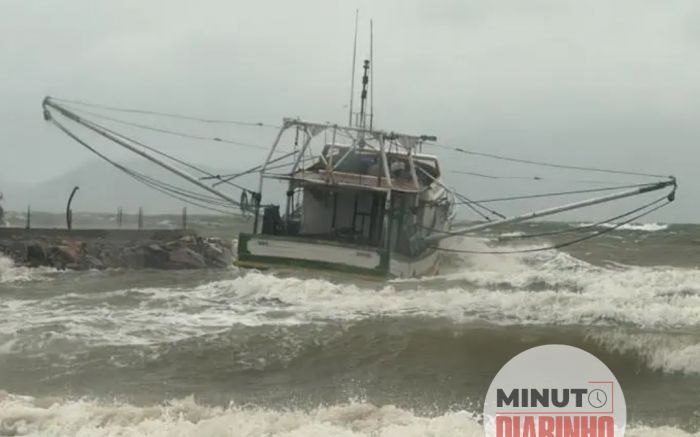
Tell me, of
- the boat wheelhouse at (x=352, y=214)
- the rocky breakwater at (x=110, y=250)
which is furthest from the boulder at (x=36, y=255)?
the boat wheelhouse at (x=352, y=214)

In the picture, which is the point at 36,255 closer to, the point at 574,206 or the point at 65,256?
the point at 65,256

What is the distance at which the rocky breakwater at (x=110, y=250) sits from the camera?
88.7ft

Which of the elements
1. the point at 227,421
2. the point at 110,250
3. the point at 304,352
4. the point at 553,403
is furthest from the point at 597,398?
the point at 110,250

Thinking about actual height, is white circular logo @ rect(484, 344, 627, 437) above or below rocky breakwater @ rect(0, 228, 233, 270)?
above

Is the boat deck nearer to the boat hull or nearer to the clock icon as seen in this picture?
the boat hull

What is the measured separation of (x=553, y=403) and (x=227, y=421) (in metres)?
3.61

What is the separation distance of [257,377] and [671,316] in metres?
9.54

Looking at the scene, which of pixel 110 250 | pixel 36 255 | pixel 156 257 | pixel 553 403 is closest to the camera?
pixel 553 403

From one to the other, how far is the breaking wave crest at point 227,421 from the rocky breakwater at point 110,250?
62.0 feet

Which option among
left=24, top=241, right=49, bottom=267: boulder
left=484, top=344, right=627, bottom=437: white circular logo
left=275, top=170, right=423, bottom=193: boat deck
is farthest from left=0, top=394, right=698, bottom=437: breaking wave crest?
left=24, top=241, right=49, bottom=267: boulder

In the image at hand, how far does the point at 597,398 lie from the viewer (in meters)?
7.72

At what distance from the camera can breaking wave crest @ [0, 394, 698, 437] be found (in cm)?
820

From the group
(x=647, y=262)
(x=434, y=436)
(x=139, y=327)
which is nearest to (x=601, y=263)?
(x=647, y=262)

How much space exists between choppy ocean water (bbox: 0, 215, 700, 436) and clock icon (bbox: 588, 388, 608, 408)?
0.64m
